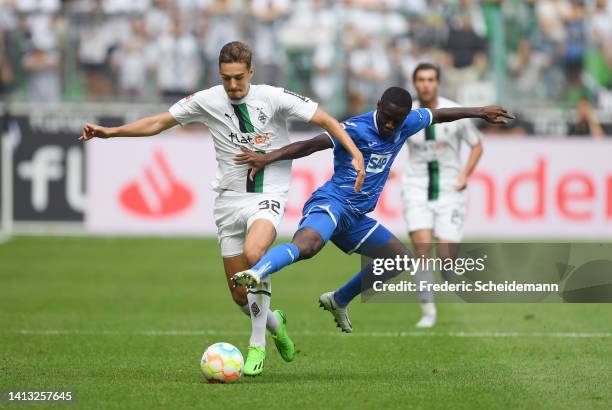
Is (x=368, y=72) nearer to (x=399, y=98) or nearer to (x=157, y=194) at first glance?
(x=157, y=194)

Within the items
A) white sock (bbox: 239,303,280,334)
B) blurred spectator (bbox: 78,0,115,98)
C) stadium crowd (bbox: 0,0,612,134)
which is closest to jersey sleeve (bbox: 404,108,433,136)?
white sock (bbox: 239,303,280,334)

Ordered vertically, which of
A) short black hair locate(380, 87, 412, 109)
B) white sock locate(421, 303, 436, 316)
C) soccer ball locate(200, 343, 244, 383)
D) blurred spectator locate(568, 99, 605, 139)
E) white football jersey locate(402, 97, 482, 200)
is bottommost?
white sock locate(421, 303, 436, 316)

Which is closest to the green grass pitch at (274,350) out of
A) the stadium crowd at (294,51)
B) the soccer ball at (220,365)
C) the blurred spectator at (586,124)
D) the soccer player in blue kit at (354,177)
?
the soccer ball at (220,365)

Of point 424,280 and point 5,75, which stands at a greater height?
point 5,75

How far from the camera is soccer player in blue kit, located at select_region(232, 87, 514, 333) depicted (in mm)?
9039

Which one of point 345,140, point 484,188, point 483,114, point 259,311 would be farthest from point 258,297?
point 484,188

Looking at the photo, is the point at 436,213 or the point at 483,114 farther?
the point at 436,213

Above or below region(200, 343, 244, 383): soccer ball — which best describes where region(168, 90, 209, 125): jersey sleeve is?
above

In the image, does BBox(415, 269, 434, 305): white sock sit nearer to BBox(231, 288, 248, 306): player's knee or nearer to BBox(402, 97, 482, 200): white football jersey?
BBox(402, 97, 482, 200): white football jersey

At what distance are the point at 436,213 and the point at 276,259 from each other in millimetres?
4731

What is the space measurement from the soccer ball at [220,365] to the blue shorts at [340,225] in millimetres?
1172

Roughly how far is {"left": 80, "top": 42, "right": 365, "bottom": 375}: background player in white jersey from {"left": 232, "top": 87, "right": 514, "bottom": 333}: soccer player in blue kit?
0.71ft

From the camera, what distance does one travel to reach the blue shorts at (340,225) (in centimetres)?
909

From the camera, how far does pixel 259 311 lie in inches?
354
